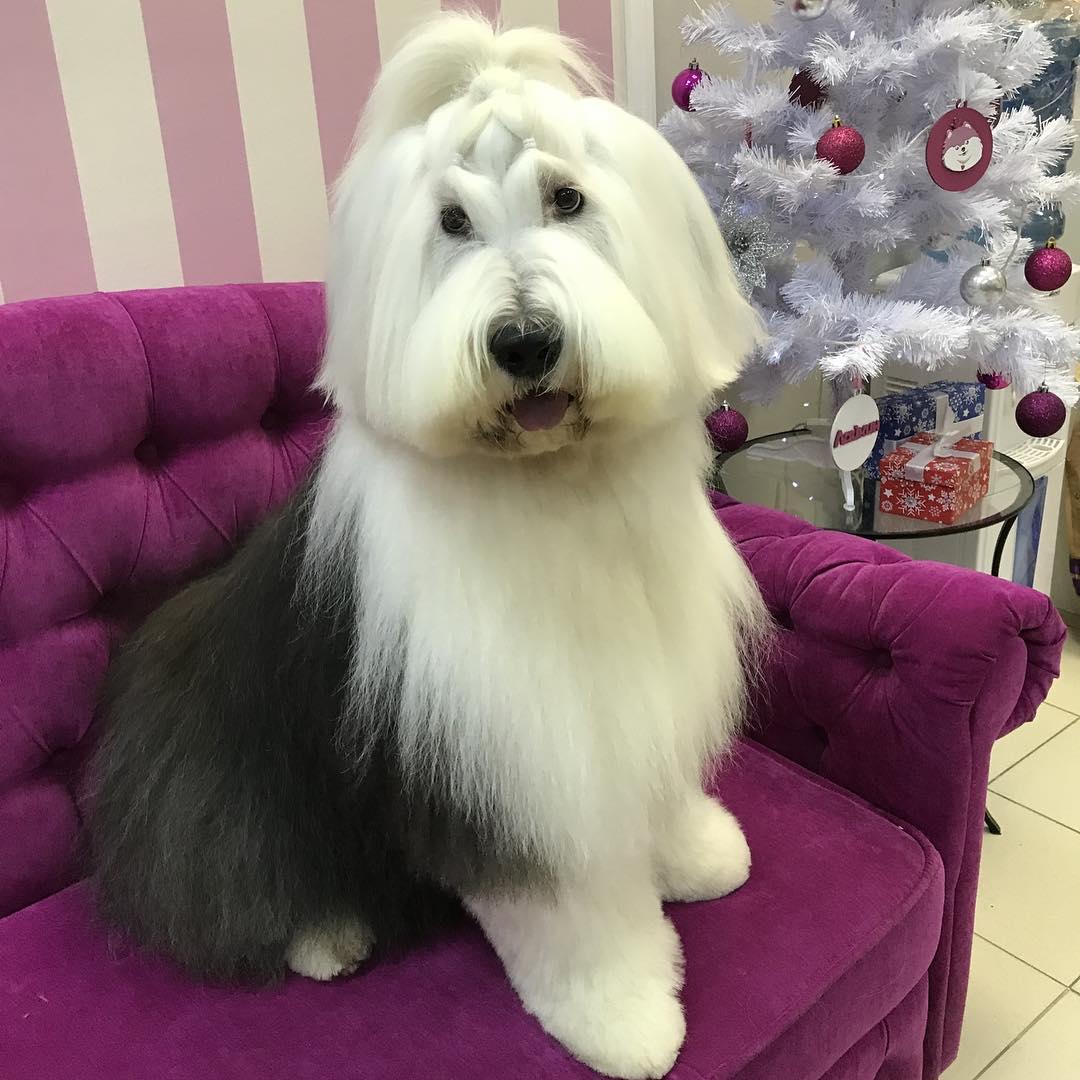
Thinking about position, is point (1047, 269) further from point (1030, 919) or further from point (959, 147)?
point (1030, 919)

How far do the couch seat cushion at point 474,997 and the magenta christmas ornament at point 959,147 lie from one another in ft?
3.29

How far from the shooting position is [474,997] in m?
1.04

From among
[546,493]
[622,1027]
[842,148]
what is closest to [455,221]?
[546,493]

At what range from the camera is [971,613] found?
3.74 feet

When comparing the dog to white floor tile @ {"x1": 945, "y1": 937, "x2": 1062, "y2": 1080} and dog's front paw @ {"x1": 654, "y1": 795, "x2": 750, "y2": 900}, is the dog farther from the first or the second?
white floor tile @ {"x1": 945, "y1": 937, "x2": 1062, "y2": 1080}

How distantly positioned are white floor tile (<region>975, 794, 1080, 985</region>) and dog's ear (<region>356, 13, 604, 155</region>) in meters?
1.58

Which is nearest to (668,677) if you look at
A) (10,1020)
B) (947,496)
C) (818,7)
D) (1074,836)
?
(10,1020)

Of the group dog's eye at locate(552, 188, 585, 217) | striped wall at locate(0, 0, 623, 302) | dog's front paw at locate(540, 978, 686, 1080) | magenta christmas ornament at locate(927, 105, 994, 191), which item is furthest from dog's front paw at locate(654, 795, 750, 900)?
striped wall at locate(0, 0, 623, 302)

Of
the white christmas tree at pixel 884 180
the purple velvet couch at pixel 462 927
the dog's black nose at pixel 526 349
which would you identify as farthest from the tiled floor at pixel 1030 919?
the dog's black nose at pixel 526 349

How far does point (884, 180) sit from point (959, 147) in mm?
119

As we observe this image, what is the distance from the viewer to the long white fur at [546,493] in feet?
2.45

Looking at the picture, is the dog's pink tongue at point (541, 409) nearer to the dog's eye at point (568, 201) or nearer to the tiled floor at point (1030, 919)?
the dog's eye at point (568, 201)

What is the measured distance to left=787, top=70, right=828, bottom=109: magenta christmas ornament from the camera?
1678 mm

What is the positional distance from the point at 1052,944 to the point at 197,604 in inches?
63.3
